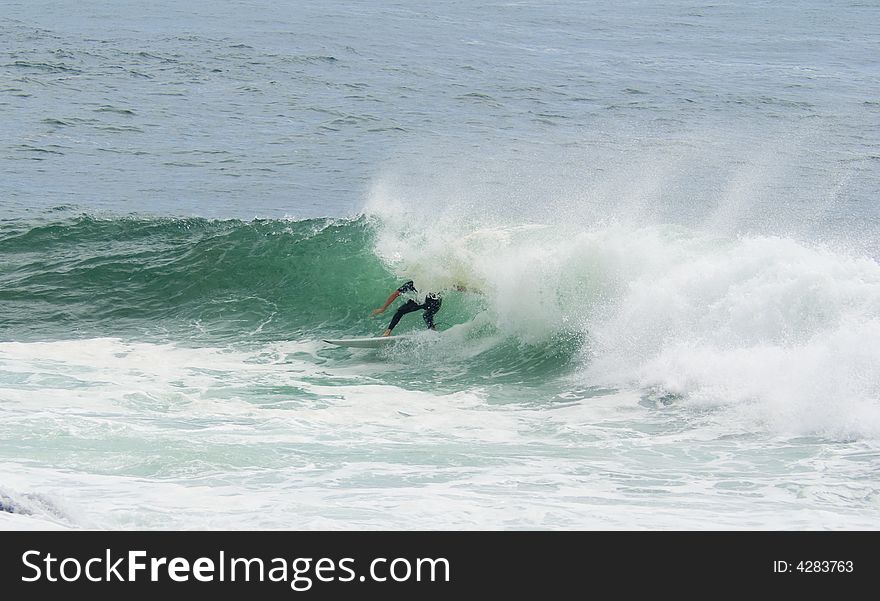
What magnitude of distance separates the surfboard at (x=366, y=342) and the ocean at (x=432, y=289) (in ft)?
0.59

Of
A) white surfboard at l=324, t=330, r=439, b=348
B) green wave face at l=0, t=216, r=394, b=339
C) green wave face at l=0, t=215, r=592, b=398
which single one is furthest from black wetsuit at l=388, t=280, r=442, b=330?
green wave face at l=0, t=216, r=394, b=339

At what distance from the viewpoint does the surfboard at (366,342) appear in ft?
46.2

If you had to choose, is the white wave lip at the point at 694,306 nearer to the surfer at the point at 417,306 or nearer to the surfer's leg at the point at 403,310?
the surfer at the point at 417,306

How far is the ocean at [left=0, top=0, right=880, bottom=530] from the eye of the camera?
29.1 ft

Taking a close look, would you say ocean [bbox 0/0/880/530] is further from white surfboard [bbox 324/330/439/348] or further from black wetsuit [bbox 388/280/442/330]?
black wetsuit [bbox 388/280/442/330]

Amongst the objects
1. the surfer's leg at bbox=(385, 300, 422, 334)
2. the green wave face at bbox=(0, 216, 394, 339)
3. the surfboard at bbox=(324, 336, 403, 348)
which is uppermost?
the green wave face at bbox=(0, 216, 394, 339)

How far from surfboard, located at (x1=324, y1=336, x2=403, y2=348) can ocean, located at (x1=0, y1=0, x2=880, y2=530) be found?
0.59 feet

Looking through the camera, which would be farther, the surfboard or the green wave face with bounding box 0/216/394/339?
the green wave face with bounding box 0/216/394/339

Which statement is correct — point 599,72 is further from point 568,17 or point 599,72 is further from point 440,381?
point 440,381

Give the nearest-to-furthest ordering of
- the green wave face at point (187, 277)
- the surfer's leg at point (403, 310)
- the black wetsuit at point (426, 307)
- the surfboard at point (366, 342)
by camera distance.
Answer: the surfboard at point (366, 342) < the surfer's leg at point (403, 310) < the black wetsuit at point (426, 307) < the green wave face at point (187, 277)

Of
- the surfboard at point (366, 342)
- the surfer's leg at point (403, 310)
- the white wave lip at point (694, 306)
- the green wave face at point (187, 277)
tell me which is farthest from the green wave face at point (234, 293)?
the white wave lip at point (694, 306)

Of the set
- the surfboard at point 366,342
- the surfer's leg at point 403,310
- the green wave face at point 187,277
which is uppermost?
the green wave face at point 187,277

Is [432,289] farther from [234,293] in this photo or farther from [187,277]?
[187,277]

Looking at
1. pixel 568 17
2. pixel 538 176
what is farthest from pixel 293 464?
pixel 568 17
